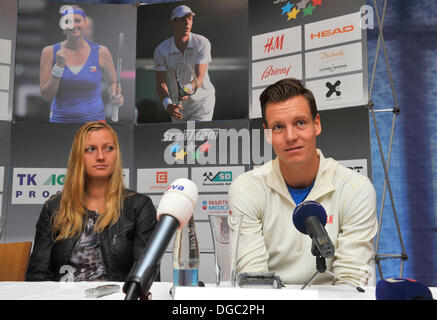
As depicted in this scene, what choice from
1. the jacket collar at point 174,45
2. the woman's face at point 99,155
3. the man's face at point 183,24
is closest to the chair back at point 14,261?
the woman's face at point 99,155

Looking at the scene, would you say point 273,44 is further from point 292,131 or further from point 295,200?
point 295,200

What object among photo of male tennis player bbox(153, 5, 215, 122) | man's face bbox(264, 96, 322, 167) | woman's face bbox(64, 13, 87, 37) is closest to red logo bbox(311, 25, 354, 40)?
photo of male tennis player bbox(153, 5, 215, 122)

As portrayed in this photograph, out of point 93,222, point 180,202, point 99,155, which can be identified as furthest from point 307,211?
point 99,155

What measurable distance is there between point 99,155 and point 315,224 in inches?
56.4

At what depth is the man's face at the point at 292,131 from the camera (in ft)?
5.26

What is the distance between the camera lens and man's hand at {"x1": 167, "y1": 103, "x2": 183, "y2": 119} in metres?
3.45

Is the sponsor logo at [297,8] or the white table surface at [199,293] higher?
the sponsor logo at [297,8]

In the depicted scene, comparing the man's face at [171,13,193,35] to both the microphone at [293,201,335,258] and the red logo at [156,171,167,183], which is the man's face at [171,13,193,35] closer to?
the red logo at [156,171,167,183]

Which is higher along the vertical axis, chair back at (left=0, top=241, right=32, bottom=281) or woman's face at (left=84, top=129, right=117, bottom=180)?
woman's face at (left=84, top=129, right=117, bottom=180)

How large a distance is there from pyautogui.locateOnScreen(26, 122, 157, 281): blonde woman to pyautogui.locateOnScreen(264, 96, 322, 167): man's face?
28.4 inches

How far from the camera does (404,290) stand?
1.98ft

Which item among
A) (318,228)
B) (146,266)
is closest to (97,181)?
(318,228)

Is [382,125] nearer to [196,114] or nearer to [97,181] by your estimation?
[196,114]

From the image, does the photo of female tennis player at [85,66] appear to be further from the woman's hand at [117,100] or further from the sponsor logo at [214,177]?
the sponsor logo at [214,177]
